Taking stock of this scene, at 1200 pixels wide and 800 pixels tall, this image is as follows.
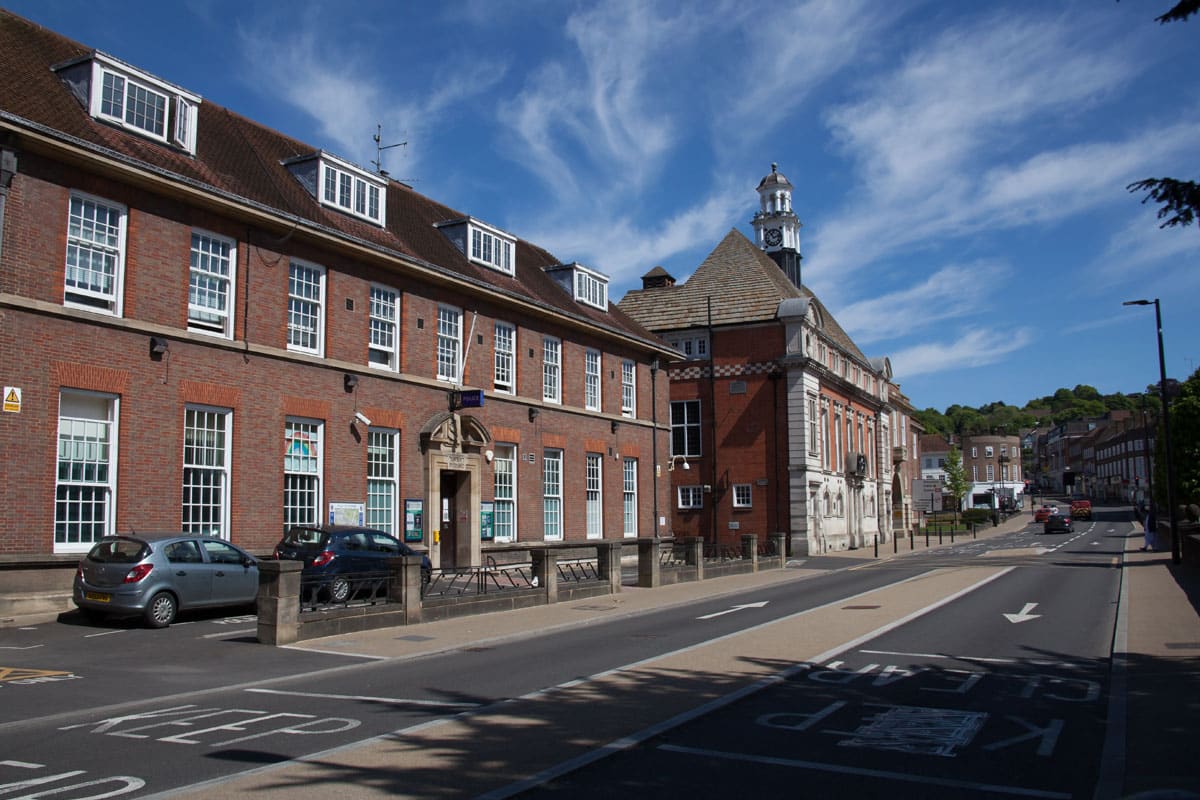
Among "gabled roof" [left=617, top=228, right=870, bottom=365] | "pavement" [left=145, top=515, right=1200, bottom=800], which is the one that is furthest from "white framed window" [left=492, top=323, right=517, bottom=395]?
"gabled roof" [left=617, top=228, right=870, bottom=365]

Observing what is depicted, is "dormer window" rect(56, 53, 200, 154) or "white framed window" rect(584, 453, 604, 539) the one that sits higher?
"dormer window" rect(56, 53, 200, 154)

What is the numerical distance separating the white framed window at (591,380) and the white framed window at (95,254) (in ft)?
54.2

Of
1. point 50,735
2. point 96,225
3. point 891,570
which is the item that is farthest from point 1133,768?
point 891,570

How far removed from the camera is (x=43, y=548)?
16.1 metres

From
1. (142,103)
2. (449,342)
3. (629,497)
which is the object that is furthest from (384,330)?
(629,497)

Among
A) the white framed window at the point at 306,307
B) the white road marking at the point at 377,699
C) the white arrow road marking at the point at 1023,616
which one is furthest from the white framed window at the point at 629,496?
the white road marking at the point at 377,699

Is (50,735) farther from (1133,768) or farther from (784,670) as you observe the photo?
(1133,768)

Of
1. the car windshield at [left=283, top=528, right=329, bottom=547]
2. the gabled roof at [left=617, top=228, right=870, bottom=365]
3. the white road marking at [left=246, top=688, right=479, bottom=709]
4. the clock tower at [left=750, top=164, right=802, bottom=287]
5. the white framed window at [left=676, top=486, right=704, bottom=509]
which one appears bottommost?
the white road marking at [left=246, top=688, right=479, bottom=709]

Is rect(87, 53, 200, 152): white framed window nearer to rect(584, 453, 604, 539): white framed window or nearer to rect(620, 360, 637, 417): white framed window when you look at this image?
rect(584, 453, 604, 539): white framed window

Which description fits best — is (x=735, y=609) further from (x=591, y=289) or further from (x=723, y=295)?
(x=723, y=295)

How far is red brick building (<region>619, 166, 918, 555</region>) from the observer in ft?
148

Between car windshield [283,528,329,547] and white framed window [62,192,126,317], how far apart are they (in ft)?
16.8

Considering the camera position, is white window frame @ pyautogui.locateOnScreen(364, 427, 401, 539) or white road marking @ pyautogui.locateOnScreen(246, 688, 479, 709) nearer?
white road marking @ pyautogui.locateOnScreen(246, 688, 479, 709)

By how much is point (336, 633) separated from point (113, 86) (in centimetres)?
1163
